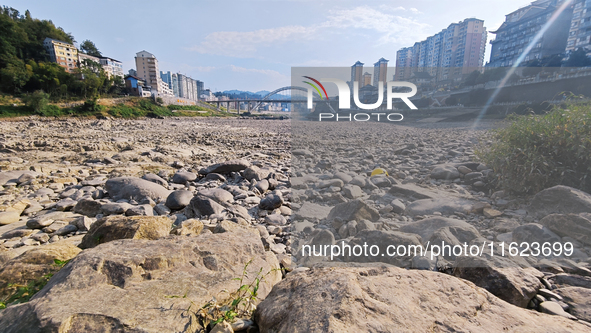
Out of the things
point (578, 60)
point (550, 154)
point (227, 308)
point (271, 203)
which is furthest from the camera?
point (578, 60)

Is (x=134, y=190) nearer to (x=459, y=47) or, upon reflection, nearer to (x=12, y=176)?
(x=12, y=176)

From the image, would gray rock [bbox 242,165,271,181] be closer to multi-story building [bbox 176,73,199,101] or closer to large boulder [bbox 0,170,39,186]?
large boulder [bbox 0,170,39,186]

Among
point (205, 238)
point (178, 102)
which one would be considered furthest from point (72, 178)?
point (178, 102)

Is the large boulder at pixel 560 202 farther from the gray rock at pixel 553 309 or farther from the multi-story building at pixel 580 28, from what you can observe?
the multi-story building at pixel 580 28

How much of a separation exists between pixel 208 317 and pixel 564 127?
5389 mm

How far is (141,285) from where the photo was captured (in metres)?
1.47

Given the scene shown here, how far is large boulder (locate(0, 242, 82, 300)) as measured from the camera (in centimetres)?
168

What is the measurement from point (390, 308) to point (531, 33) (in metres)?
76.5

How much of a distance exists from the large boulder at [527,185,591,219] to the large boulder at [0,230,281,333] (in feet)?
11.8

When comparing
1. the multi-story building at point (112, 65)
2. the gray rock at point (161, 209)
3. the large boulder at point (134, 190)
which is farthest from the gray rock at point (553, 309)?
the multi-story building at point (112, 65)

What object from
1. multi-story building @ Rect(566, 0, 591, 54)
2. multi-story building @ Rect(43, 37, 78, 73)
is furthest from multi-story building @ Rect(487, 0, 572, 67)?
multi-story building @ Rect(43, 37, 78, 73)

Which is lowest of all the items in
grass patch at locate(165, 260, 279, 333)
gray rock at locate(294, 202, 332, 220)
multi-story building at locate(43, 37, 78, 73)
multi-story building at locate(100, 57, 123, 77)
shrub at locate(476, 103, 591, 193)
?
gray rock at locate(294, 202, 332, 220)

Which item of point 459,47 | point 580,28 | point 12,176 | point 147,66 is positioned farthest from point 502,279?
point 147,66

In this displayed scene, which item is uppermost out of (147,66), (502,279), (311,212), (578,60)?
(147,66)
